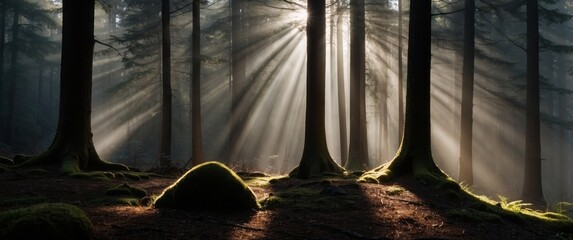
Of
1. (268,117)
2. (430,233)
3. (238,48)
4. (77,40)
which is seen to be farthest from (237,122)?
(430,233)

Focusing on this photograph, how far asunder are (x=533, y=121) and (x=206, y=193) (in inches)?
709

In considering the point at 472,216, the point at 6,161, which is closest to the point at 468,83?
the point at 472,216

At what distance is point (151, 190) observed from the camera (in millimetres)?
8203

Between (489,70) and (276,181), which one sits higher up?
(489,70)

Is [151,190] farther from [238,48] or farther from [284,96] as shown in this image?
[284,96]

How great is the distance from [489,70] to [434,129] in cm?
879

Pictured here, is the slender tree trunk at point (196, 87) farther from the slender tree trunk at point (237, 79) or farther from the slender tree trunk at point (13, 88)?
the slender tree trunk at point (13, 88)

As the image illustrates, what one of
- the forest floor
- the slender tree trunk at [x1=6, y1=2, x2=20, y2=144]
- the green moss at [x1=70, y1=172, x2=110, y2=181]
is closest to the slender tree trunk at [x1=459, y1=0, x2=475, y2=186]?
the forest floor

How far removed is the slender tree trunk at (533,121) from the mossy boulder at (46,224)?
19215 mm

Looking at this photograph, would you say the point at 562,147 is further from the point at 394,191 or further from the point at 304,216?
the point at 304,216

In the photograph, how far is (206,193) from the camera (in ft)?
19.9

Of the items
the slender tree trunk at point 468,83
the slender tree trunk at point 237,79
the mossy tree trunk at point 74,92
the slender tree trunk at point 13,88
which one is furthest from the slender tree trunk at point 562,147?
the slender tree trunk at point 13,88

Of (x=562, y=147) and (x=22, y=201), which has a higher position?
(x=22, y=201)

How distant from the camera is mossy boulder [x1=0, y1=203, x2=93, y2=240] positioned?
145 inches
